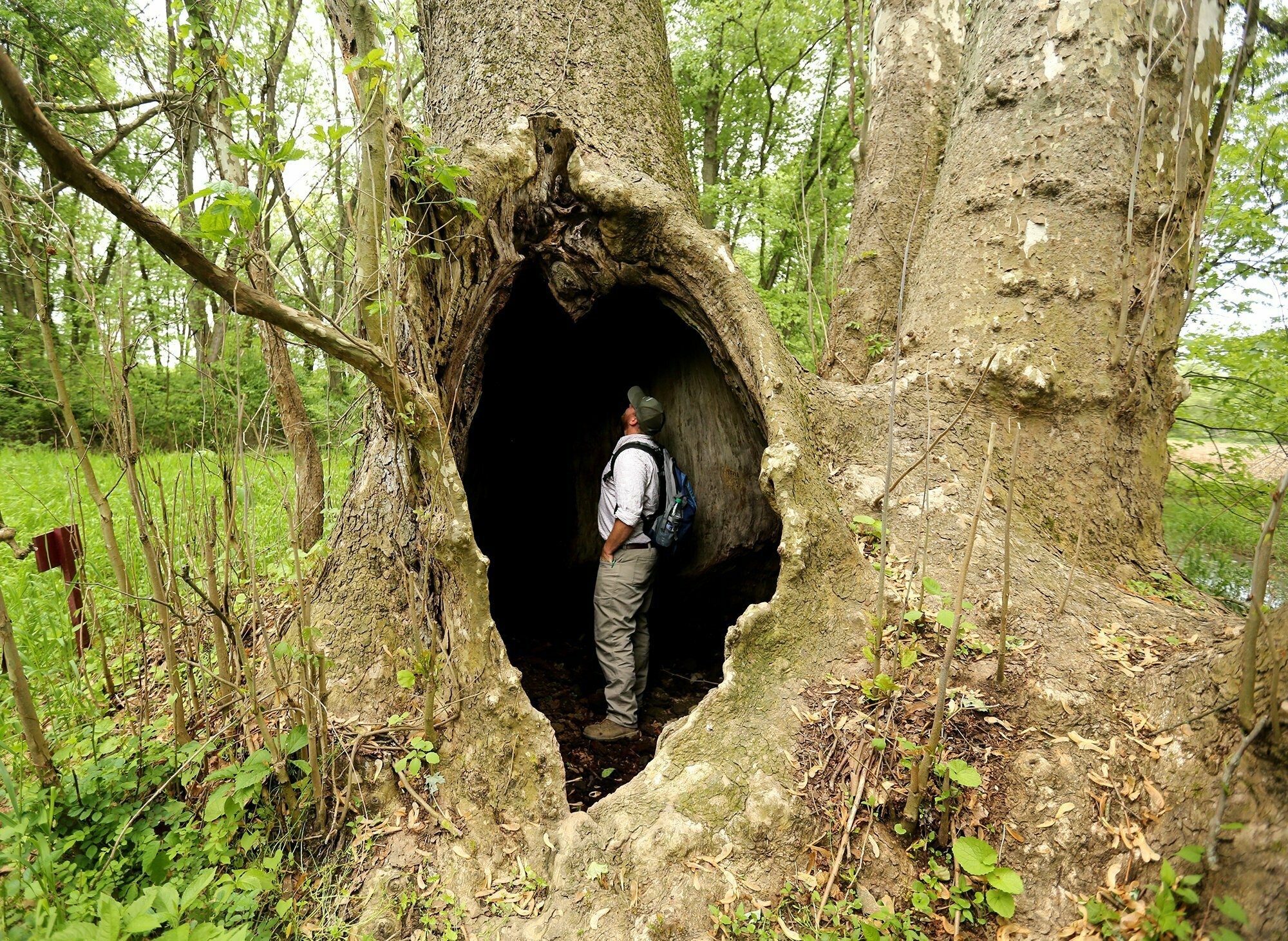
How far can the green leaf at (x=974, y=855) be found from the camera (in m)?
1.83

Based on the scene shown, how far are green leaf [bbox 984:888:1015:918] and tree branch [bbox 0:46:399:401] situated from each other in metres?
2.66

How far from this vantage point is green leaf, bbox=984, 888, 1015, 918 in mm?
1805

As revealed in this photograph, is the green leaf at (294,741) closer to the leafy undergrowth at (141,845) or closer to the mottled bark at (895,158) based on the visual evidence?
the leafy undergrowth at (141,845)

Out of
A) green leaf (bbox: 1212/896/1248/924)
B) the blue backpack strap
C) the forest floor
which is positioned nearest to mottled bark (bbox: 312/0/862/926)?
the blue backpack strap

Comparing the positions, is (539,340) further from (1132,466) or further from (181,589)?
(1132,466)

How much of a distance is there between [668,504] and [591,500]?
121cm

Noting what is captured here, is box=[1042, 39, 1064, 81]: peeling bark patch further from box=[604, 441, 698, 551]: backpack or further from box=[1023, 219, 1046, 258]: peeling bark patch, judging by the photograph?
box=[604, 441, 698, 551]: backpack

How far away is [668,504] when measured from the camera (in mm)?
3914

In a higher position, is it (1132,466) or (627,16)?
(627,16)

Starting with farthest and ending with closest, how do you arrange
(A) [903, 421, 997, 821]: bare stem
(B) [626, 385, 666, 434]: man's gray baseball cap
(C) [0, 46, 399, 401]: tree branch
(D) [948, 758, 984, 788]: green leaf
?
(B) [626, 385, 666, 434]: man's gray baseball cap → (D) [948, 758, 984, 788]: green leaf → (A) [903, 421, 997, 821]: bare stem → (C) [0, 46, 399, 401]: tree branch

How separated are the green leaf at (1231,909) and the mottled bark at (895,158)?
398 centimetres

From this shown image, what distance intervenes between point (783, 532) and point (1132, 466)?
2.04 m

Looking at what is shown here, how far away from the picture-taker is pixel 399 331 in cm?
252

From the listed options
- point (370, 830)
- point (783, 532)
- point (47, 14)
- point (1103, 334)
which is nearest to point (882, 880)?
Result: point (783, 532)
